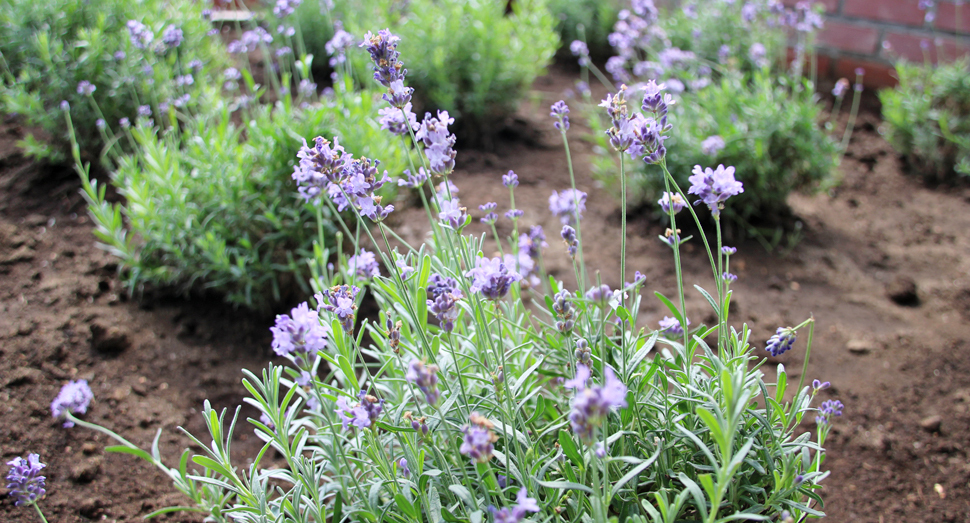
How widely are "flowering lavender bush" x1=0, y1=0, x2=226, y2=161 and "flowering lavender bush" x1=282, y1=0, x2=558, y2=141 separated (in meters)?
0.91

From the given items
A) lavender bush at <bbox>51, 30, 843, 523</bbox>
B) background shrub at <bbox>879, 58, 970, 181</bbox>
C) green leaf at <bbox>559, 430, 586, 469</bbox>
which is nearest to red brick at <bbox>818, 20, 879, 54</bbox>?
background shrub at <bbox>879, 58, 970, 181</bbox>

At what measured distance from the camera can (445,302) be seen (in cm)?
117

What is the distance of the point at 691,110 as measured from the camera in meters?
2.94

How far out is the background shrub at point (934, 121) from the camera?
317 centimetres

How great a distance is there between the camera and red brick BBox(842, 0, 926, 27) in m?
3.79

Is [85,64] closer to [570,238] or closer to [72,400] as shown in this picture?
[72,400]

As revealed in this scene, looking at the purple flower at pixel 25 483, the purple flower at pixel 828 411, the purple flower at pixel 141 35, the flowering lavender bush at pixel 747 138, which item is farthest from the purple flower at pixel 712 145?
the purple flower at pixel 25 483

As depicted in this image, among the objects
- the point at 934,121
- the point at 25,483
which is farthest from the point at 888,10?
the point at 25,483

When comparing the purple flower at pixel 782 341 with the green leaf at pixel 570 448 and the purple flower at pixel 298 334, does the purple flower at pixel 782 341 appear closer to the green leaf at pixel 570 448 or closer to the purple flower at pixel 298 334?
the green leaf at pixel 570 448

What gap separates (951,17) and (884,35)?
1.15 ft

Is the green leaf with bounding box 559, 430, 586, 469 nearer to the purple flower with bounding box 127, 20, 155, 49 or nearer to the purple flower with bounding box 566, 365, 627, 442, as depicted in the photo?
the purple flower with bounding box 566, 365, 627, 442

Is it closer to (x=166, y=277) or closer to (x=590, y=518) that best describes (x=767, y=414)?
(x=590, y=518)

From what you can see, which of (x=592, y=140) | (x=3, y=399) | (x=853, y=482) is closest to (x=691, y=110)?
(x=592, y=140)

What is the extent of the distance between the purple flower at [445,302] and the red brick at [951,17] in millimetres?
3903
